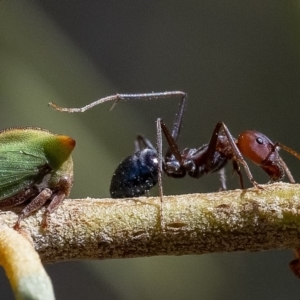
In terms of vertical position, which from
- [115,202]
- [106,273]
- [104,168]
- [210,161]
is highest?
[115,202]

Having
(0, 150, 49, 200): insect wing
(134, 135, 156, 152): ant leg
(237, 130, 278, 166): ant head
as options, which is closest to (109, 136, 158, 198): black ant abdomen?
(134, 135, 156, 152): ant leg

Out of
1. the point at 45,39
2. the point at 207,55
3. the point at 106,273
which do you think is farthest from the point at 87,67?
the point at 106,273

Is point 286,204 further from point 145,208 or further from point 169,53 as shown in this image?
point 169,53

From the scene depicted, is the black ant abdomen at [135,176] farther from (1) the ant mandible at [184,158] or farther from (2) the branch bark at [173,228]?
(2) the branch bark at [173,228]

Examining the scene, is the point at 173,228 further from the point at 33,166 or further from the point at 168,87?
the point at 168,87

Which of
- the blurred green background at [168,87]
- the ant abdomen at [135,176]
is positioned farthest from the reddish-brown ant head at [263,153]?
the blurred green background at [168,87]

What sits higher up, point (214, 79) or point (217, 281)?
point (214, 79)
